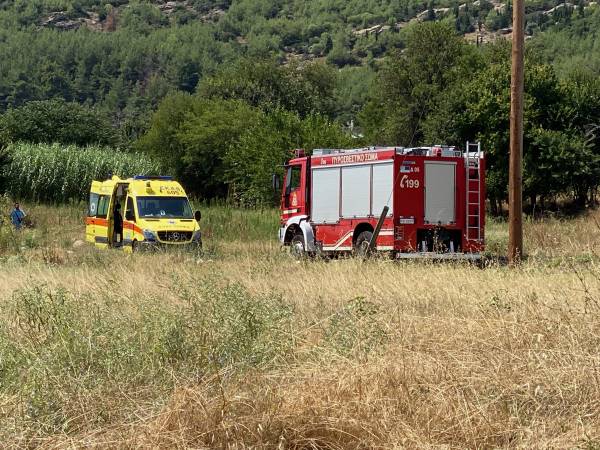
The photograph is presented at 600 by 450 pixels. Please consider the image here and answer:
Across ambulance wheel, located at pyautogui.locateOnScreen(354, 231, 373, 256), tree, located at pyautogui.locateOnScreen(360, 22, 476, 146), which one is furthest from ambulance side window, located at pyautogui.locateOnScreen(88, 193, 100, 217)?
tree, located at pyautogui.locateOnScreen(360, 22, 476, 146)

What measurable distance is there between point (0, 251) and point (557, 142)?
33878 mm

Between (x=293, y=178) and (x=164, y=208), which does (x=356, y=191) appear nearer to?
(x=293, y=178)

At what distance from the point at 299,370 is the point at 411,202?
15.2 meters

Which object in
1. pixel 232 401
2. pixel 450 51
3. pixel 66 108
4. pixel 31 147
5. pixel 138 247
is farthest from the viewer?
pixel 66 108

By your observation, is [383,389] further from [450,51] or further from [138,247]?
[450,51]

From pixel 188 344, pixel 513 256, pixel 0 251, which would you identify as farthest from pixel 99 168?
pixel 188 344

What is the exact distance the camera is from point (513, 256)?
19.6 metres

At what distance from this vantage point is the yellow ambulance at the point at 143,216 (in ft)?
89.7


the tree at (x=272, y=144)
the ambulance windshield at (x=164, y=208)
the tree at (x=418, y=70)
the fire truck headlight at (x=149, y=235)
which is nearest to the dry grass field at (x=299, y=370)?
the fire truck headlight at (x=149, y=235)

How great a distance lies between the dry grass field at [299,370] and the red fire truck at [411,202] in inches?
408

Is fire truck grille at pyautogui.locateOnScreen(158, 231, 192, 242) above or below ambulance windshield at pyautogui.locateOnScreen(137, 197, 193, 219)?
below

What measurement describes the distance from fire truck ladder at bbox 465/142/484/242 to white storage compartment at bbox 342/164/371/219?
235 cm

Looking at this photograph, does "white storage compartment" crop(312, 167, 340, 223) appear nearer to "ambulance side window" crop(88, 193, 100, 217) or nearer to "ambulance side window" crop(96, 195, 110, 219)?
"ambulance side window" crop(96, 195, 110, 219)

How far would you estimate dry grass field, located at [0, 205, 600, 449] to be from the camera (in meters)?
6.29
